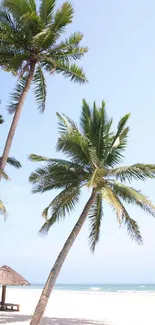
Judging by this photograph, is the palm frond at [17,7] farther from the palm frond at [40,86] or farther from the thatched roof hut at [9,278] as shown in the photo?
the thatched roof hut at [9,278]

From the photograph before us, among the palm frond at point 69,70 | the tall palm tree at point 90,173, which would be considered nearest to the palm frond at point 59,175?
the tall palm tree at point 90,173

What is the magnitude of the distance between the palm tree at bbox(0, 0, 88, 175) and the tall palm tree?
178 centimetres

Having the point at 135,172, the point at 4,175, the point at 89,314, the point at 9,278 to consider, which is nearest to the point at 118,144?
the point at 135,172

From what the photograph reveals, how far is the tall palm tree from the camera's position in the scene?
1202 cm

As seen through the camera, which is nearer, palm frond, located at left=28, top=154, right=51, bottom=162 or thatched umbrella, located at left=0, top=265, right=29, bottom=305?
palm frond, located at left=28, top=154, right=51, bottom=162

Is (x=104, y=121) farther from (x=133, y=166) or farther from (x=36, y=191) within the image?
(x=36, y=191)

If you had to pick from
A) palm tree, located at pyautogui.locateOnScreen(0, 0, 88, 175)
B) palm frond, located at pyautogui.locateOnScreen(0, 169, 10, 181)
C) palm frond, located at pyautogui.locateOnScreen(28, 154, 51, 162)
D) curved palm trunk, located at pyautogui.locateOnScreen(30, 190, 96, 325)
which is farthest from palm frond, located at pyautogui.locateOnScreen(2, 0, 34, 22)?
curved palm trunk, located at pyautogui.locateOnScreen(30, 190, 96, 325)

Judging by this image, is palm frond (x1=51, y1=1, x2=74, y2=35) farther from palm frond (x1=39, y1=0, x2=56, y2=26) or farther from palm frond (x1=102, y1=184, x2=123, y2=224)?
palm frond (x1=102, y1=184, x2=123, y2=224)

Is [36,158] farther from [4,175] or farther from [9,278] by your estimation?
[9,278]

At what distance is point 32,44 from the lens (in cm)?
1304

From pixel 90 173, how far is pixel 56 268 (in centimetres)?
346

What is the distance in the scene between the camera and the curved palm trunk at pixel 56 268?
1038 centimetres

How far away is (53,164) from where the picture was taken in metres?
13.1

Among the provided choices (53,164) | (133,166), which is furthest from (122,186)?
(53,164)
